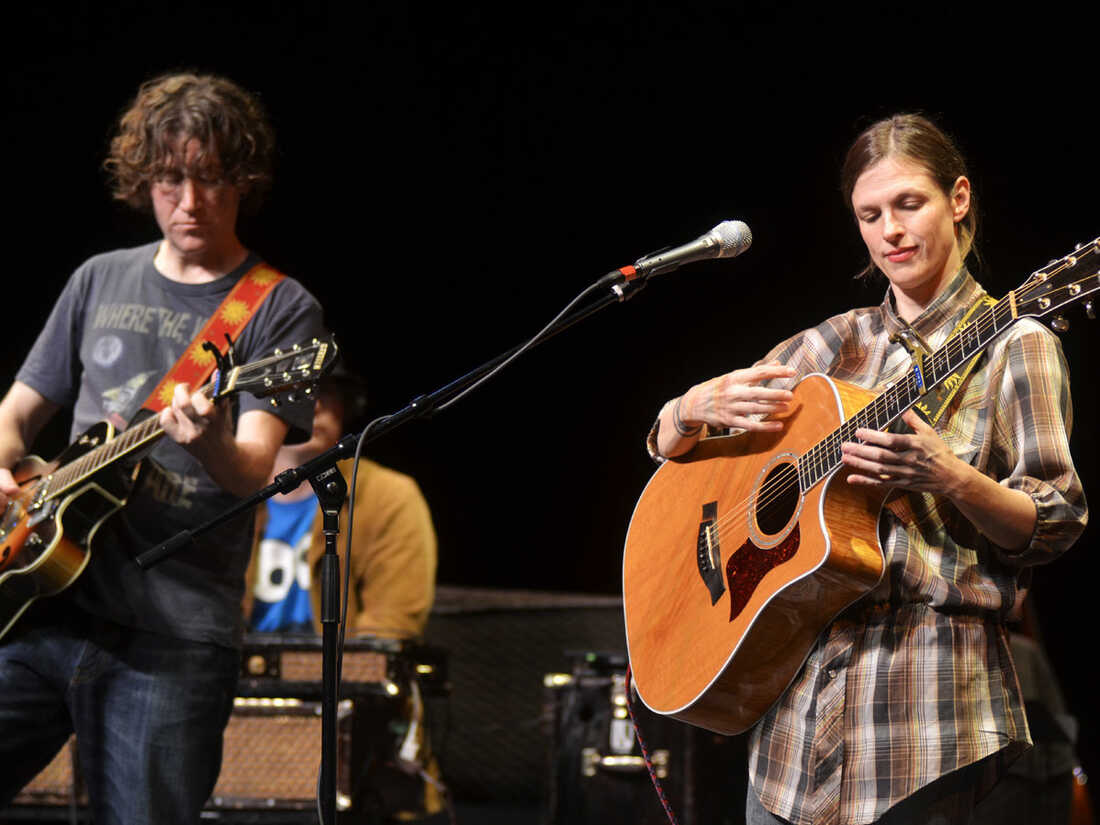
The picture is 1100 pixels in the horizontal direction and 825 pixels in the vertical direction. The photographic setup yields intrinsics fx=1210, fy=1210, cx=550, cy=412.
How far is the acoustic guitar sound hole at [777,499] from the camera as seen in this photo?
6.98ft

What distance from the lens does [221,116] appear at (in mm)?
2893

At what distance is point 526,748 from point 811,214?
2979mm

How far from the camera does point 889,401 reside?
1982 millimetres

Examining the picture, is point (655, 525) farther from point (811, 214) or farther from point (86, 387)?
point (811, 214)

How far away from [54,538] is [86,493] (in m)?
0.12

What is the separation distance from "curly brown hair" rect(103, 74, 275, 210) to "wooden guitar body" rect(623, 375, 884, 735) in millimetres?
1255

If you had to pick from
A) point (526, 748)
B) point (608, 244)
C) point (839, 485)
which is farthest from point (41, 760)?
point (608, 244)

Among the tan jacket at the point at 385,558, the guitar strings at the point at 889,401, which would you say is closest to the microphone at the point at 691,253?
the guitar strings at the point at 889,401

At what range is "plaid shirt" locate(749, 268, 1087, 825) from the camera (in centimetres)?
189

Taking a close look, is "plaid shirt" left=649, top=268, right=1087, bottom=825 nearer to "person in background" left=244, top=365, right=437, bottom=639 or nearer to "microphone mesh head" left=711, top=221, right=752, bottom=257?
"microphone mesh head" left=711, top=221, right=752, bottom=257

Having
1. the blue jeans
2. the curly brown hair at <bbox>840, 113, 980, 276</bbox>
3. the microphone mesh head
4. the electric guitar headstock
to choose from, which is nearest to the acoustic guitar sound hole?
the microphone mesh head

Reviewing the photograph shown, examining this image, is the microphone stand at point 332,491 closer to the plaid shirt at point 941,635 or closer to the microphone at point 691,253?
the microphone at point 691,253

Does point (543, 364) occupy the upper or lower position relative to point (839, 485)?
upper

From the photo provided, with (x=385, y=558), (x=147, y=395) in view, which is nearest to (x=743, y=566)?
(x=147, y=395)
